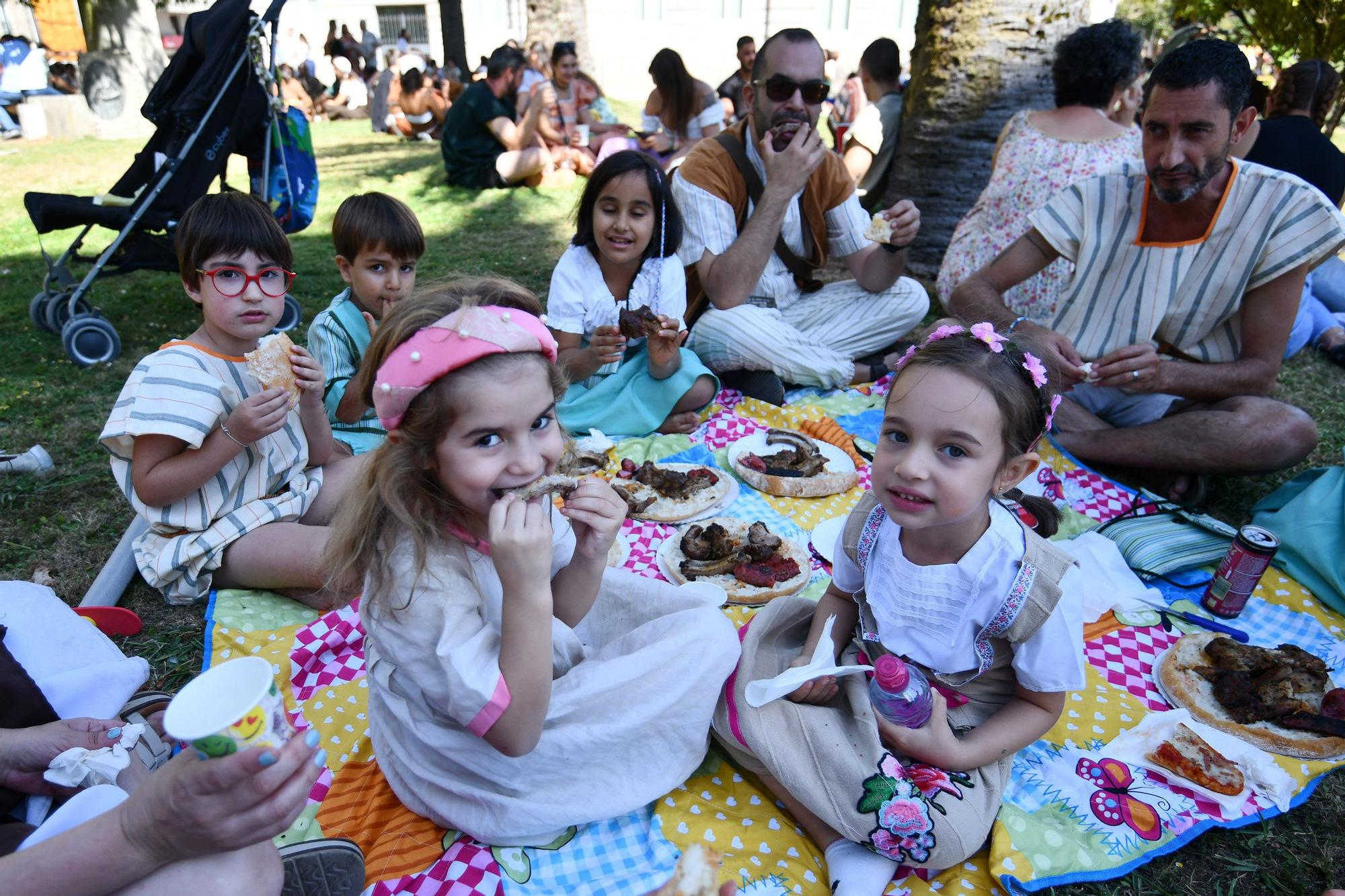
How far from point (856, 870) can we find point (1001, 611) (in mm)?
721

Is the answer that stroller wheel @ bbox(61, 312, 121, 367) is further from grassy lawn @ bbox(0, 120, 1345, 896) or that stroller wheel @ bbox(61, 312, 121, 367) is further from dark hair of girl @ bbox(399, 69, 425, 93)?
dark hair of girl @ bbox(399, 69, 425, 93)

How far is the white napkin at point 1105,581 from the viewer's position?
2918mm

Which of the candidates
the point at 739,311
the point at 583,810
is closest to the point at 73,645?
the point at 583,810

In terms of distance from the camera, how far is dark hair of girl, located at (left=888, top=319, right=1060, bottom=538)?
6.13ft

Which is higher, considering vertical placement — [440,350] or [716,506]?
[440,350]

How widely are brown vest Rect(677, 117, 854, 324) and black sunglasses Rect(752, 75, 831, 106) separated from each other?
268mm

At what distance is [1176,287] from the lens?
11.9 ft

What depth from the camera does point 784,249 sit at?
16.0 ft

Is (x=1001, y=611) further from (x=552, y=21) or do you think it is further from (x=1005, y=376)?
(x=552, y=21)

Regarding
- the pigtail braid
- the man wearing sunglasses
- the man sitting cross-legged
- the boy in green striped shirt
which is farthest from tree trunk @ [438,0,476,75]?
the pigtail braid

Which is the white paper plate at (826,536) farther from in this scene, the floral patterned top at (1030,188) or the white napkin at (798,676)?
the floral patterned top at (1030,188)

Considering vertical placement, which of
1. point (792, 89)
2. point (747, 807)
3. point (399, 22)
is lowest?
point (747, 807)

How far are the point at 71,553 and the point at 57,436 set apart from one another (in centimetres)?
127

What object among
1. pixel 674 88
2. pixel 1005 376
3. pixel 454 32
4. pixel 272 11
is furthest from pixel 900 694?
pixel 454 32
